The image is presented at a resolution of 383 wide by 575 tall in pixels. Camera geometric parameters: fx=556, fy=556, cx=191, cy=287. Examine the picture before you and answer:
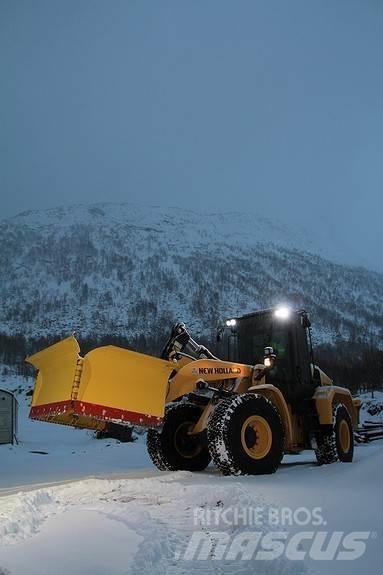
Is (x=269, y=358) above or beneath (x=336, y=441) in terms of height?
above

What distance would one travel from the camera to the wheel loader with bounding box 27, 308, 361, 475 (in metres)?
7.79

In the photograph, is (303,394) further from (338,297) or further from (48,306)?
(338,297)

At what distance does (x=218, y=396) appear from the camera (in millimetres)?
9195

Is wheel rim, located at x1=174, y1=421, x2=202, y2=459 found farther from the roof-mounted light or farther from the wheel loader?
the roof-mounted light

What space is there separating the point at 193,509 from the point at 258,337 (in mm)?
5474

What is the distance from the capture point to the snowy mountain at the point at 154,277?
111125mm

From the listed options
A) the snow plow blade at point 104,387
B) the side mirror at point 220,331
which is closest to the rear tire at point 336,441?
the side mirror at point 220,331

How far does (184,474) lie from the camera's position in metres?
8.41

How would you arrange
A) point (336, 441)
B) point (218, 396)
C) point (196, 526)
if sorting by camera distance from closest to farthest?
point (196, 526), point (218, 396), point (336, 441)

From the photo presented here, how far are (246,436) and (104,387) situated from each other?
2.29 meters

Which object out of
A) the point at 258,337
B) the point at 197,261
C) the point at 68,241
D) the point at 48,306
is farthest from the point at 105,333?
the point at 258,337

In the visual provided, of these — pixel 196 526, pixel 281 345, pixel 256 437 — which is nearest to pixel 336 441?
pixel 281 345

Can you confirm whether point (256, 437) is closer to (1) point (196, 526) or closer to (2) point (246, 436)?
(2) point (246, 436)

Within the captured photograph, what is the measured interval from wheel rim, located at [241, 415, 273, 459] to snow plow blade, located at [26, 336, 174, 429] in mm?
1328
